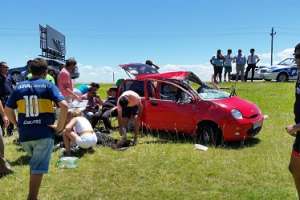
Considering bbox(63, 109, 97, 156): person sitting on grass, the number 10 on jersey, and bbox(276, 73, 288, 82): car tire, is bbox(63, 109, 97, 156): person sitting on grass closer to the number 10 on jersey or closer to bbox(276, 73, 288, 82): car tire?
the number 10 on jersey

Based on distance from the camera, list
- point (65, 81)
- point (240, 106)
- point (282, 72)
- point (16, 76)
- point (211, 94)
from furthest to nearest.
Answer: point (282, 72)
point (16, 76)
point (211, 94)
point (240, 106)
point (65, 81)

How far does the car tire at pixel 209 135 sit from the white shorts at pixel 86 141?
2589mm

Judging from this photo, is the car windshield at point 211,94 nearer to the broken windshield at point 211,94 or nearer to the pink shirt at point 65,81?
the broken windshield at point 211,94

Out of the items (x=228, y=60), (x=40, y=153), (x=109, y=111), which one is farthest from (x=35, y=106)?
(x=228, y=60)

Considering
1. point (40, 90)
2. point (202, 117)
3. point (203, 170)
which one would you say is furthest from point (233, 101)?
point (40, 90)

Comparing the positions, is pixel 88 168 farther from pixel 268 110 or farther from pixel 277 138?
pixel 268 110

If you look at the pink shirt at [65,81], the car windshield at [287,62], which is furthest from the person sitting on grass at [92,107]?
the car windshield at [287,62]

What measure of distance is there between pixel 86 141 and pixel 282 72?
783 inches

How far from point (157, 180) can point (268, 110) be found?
30.9 feet

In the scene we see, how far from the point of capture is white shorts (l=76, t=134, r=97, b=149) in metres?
8.94

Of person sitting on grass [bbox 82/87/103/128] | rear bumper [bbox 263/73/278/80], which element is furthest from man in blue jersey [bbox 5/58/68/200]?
rear bumper [bbox 263/73/278/80]

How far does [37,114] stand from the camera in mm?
5504

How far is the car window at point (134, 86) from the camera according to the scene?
11.6 meters

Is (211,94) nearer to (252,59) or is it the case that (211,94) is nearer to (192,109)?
(192,109)
